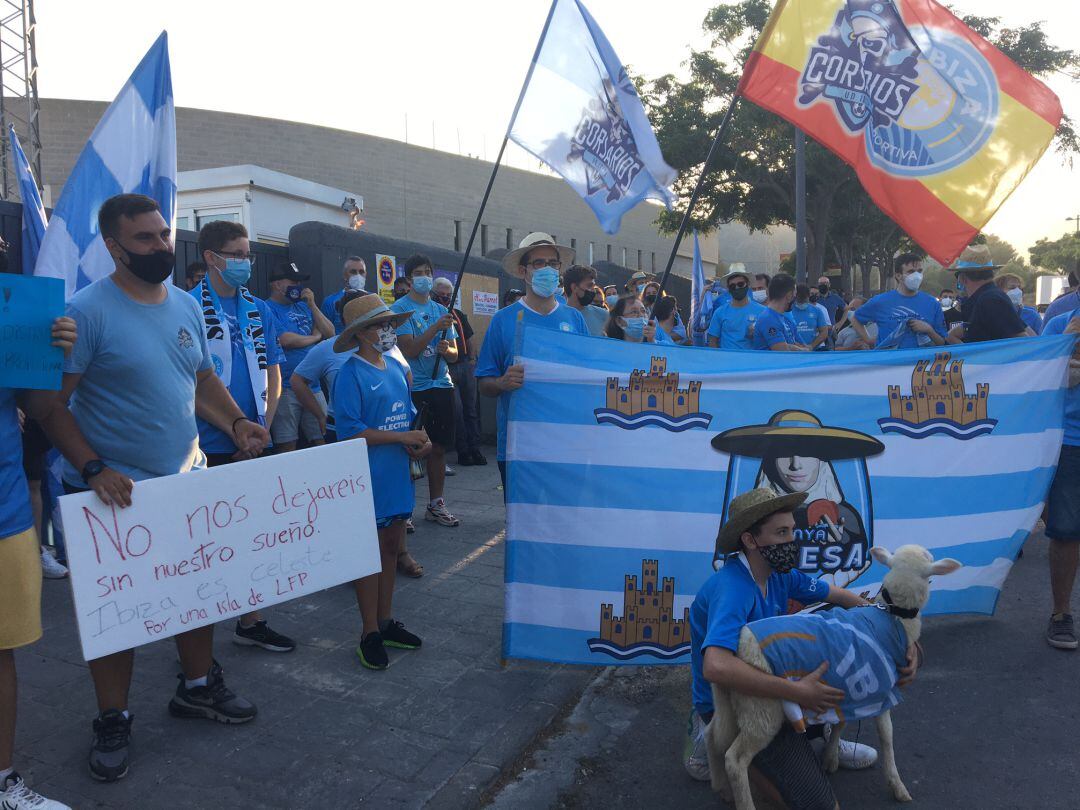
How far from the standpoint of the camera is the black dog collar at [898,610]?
2.73m

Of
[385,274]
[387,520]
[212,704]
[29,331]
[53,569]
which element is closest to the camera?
[29,331]

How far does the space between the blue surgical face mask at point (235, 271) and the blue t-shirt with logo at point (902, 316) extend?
4799mm

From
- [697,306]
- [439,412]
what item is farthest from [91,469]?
[697,306]

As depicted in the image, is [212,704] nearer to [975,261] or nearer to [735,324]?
[975,261]

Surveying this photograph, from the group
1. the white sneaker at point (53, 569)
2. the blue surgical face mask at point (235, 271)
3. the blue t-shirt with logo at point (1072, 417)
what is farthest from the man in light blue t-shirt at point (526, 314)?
the white sneaker at point (53, 569)

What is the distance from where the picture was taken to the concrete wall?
1098 inches

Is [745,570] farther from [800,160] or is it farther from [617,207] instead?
[800,160]

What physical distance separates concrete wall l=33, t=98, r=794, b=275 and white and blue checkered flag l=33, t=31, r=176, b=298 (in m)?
24.3

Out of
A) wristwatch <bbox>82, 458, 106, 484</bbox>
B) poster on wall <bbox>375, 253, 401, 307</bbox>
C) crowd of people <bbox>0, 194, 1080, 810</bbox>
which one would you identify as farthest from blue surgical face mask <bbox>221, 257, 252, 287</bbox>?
poster on wall <bbox>375, 253, 401, 307</bbox>

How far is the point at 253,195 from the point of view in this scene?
32.7ft

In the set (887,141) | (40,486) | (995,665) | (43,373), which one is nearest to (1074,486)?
(995,665)

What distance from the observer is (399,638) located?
13.3ft

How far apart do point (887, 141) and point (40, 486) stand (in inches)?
217

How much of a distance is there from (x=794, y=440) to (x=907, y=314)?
130 inches
